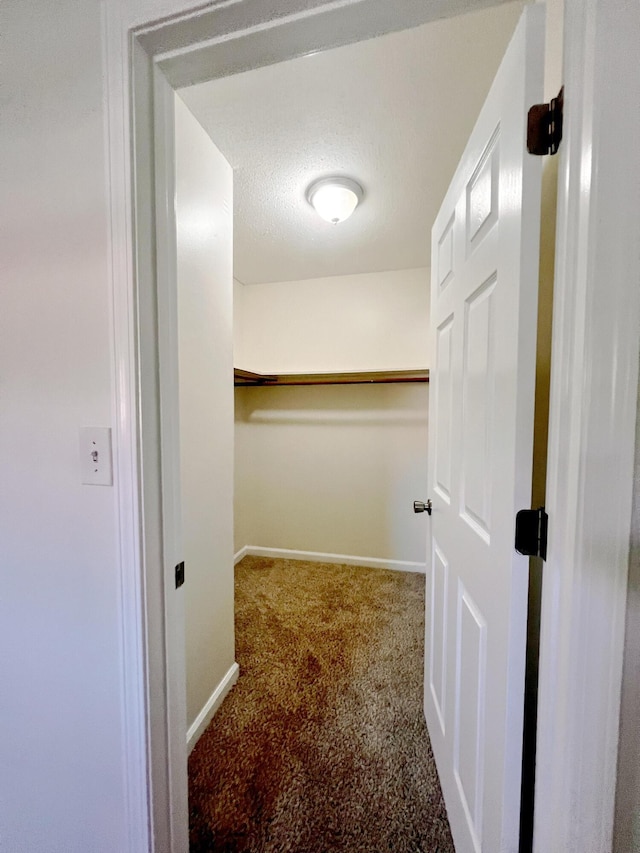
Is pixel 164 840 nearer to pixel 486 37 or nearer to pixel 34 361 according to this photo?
pixel 34 361

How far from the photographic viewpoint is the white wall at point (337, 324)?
268cm

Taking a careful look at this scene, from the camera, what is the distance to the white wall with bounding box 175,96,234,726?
1233 mm

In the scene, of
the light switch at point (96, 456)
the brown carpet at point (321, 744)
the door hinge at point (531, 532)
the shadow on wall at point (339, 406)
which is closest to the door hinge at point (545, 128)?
the door hinge at point (531, 532)

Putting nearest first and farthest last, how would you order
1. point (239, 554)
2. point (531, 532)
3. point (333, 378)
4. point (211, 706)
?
point (531, 532)
point (211, 706)
point (333, 378)
point (239, 554)

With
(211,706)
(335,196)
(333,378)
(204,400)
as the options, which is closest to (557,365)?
(204,400)

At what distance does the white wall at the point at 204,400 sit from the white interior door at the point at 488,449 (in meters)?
0.94

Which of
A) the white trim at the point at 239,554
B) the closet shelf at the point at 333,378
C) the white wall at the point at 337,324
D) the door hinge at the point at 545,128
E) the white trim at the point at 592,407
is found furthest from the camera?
the white trim at the point at 239,554

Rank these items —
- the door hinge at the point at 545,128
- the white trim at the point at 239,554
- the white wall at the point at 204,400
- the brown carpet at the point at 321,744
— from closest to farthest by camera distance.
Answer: the door hinge at the point at 545,128, the brown carpet at the point at 321,744, the white wall at the point at 204,400, the white trim at the point at 239,554

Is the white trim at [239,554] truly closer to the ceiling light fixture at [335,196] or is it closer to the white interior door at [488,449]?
the white interior door at [488,449]

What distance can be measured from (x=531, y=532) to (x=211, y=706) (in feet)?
5.17

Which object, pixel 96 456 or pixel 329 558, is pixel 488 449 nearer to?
pixel 96 456

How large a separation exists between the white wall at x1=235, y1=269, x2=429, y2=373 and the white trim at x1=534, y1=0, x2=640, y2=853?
213cm

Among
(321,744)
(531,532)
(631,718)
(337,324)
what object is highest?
(337,324)

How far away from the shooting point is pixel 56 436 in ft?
2.45
